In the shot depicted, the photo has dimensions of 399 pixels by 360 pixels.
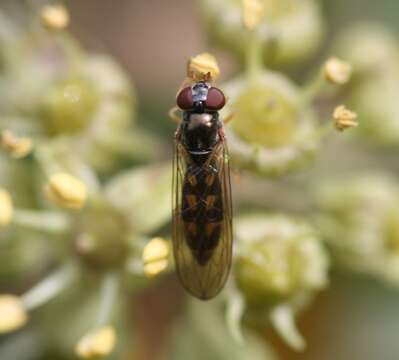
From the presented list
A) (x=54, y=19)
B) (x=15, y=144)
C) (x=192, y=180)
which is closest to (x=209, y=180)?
(x=192, y=180)

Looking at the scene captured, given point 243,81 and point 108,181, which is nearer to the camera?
point 243,81

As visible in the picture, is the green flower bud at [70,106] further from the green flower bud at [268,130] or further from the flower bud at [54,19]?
the green flower bud at [268,130]

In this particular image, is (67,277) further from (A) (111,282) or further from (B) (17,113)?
(B) (17,113)

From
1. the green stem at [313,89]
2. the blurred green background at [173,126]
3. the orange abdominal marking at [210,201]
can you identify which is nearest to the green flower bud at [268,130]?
the green stem at [313,89]

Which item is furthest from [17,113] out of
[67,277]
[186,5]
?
[186,5]

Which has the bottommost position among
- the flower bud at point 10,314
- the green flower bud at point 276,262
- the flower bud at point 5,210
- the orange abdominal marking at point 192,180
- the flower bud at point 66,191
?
the flower bud at point 10,314

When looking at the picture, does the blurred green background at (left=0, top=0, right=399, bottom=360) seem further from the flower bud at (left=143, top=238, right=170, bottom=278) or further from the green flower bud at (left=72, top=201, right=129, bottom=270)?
the flower bud at (left=143, top=238, right=170, bottom=278)

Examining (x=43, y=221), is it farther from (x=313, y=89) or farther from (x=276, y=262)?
(x=313, y=89)
